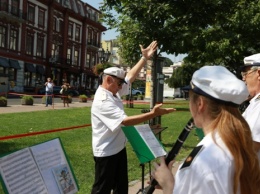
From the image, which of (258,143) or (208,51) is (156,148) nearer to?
(258,143)

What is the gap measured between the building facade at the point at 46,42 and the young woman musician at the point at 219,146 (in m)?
31.2

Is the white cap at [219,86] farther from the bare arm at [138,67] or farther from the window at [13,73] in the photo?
the window at [13,73]

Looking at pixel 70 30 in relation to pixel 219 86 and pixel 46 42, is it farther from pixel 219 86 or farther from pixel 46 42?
pixel 219 86

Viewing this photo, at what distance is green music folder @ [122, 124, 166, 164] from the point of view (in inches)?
154

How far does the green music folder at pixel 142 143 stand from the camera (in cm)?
391

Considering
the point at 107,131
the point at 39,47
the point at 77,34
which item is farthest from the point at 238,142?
the point at 77,34

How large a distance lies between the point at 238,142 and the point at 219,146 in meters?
0.09

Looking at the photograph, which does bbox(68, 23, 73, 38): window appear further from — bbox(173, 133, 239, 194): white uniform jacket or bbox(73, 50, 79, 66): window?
bbox(173, 133, 239, 194): white uniform jacket

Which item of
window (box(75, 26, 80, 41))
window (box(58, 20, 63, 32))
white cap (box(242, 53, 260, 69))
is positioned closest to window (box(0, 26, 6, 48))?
window (box(58, 20, 63, 32))

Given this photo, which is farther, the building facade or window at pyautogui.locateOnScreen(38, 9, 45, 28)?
window at pyautogui.locateOnScreen(38, 9, 45, 28)

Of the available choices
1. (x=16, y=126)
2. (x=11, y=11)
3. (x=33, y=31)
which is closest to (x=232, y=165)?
(x=16, y=126)

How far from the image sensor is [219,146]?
171cm

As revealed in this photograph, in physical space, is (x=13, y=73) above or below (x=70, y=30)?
below

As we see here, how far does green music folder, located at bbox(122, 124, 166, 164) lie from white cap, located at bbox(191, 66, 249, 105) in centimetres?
207
